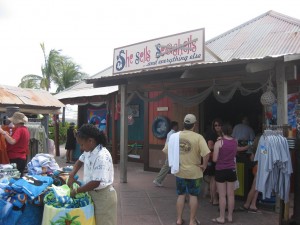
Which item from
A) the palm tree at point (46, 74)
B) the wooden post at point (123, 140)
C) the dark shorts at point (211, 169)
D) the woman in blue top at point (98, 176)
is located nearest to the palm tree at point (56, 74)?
the palm tree at point (46, 74)

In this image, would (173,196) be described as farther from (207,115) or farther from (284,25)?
(284,25)

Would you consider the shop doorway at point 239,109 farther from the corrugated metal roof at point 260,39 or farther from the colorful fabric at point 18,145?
the colorful fabric at point 18,145

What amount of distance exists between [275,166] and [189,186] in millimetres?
1282

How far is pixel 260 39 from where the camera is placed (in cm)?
1106

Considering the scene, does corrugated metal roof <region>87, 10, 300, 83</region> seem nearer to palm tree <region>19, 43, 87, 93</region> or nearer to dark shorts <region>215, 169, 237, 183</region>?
dark shorts <region>215, 169, 237, 183</region>

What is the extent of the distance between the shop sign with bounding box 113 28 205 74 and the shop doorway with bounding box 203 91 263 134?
271cm

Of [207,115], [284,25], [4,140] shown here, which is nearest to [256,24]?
[284,25]

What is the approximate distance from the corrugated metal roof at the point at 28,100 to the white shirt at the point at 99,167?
159 inches

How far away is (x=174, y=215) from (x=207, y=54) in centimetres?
632

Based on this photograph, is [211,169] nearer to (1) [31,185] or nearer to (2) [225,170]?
(2) [225,170]

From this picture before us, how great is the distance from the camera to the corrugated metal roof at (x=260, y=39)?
32.0ft

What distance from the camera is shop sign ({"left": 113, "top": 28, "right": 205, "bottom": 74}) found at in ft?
24.9

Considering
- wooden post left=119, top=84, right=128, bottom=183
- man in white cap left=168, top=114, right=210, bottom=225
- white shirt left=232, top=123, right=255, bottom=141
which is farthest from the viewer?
wooden post left=119, top=84, right=128, bottom=183

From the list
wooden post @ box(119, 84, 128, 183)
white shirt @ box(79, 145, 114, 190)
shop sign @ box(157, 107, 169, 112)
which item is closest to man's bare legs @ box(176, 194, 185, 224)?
white shirt @ box(79, 145, 114, 190)
